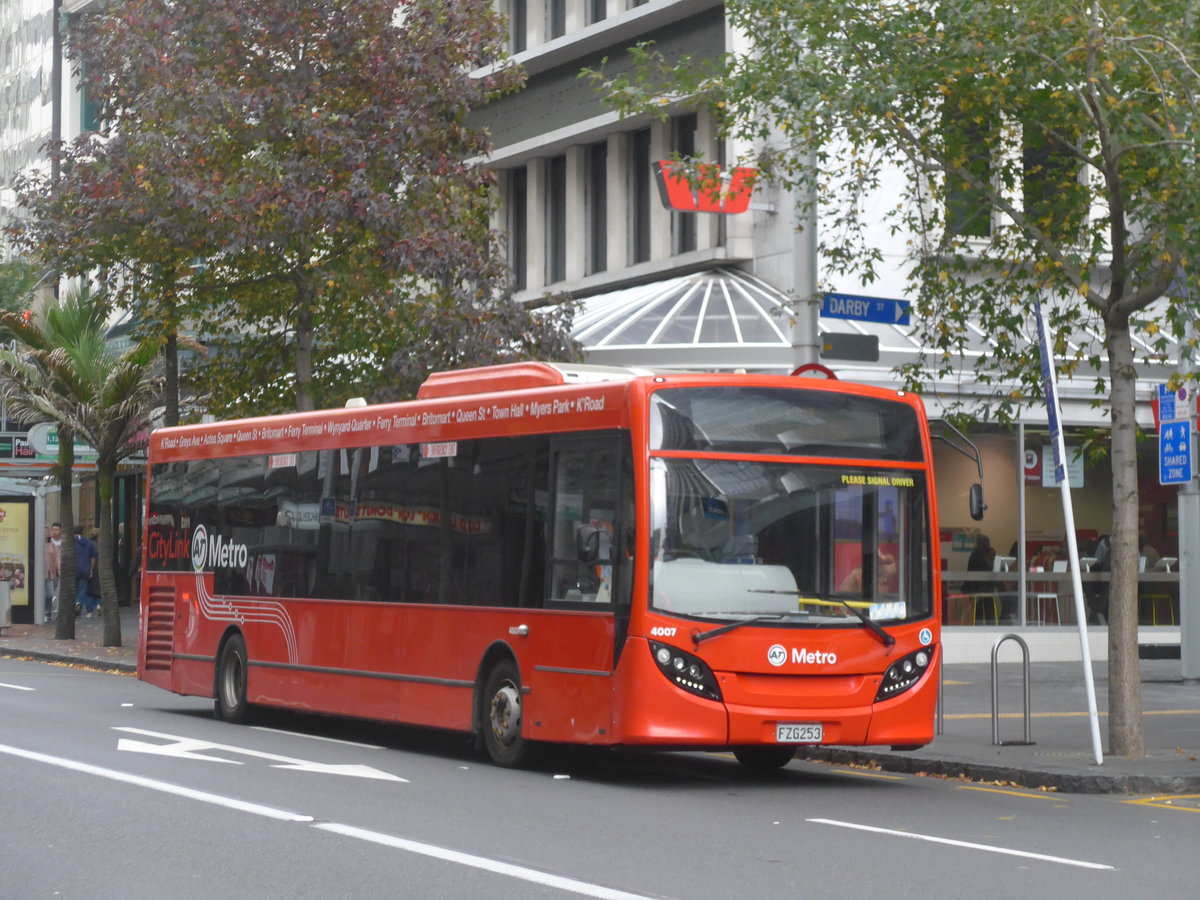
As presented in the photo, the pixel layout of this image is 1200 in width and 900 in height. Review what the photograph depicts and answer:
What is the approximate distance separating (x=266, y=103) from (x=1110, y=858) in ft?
55.1

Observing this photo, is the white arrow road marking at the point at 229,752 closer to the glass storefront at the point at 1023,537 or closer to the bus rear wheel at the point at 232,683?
the bus rear wheel at the point at 232,683

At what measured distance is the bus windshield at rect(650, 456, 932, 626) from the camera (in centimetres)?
1319

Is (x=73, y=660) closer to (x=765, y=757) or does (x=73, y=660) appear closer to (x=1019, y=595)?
(x=1019, y=595)

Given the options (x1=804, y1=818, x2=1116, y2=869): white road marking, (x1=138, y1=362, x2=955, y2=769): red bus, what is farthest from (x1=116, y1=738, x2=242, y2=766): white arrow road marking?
(x1=804, y1=818, x2=1116, y2=869): white road marking

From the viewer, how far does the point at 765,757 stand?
14922 mm

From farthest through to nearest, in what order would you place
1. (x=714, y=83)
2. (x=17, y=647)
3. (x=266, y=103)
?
(x=17, y=647)
(x=266, y=103)
(x=714, y=83)

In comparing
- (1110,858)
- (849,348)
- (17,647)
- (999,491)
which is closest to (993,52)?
(849,348)

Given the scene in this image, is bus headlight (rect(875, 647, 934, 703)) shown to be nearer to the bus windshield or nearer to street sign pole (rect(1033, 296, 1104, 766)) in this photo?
the bus windshield

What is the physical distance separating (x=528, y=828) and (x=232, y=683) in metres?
8.91

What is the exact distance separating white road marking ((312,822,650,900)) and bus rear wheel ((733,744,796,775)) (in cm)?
494

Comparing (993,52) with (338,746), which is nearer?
(993,52)

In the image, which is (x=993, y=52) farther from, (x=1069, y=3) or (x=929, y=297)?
(x=929, y=297)

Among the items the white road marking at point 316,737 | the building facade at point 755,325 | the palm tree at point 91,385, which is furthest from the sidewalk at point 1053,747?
the palm tree at point 91,385

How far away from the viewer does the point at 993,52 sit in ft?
47.9
